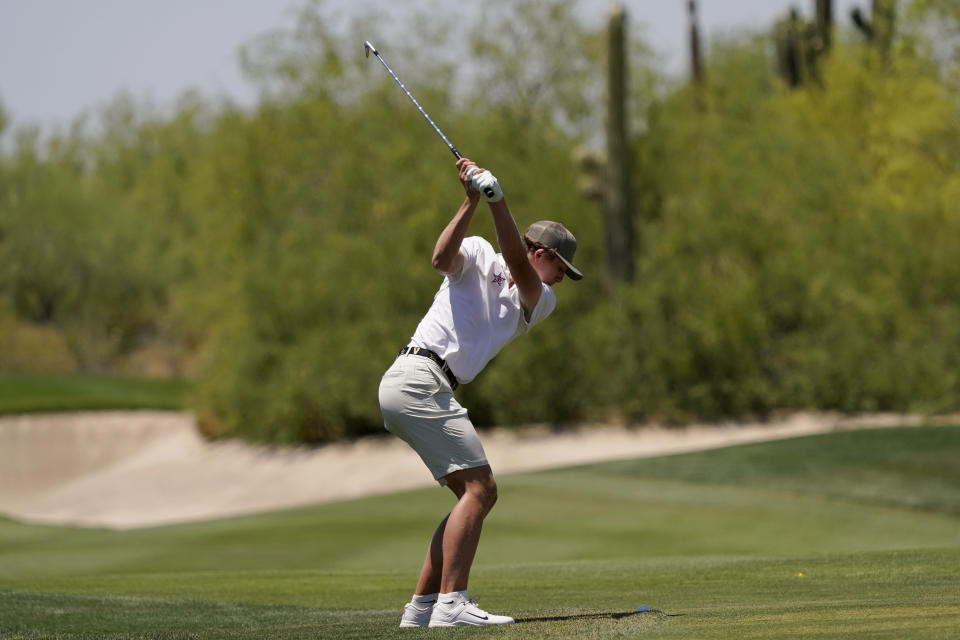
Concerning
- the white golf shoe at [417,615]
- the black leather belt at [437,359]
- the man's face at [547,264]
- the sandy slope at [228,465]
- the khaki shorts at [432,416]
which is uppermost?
the man's face at [547,264]

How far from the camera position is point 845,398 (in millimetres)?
23062

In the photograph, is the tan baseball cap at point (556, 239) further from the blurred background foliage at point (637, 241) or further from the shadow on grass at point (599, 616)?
the blurred background foliage at point (637, 241)

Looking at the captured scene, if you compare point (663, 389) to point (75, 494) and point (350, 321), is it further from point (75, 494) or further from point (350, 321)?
point (75, 494)

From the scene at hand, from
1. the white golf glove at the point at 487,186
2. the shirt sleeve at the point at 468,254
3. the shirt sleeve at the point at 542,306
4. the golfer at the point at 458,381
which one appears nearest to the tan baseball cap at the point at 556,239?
the golfer at the point at 458,381

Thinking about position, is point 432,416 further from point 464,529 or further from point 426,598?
point 426,598

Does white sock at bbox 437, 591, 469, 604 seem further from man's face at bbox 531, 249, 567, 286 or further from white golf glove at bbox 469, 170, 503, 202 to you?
white golf glove at bbox 469, 170, 503, 202

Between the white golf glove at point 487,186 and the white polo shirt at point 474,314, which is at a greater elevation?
the white golf glove at point 487,186

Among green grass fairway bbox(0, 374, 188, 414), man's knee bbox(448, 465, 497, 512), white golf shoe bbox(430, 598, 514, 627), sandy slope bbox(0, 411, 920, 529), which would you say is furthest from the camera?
green grass fairway bbox(0, 374, 188, 414)

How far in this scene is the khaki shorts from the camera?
228 inches

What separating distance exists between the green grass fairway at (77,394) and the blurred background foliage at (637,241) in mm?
2405

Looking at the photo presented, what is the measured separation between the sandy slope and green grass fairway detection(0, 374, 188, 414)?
43cm

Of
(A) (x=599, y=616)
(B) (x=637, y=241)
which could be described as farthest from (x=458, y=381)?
(B) (x=637, y=241)

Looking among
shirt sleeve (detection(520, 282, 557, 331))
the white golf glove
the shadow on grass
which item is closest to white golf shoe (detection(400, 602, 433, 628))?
the shadow on grass

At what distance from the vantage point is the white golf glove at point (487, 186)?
5355 millimetres
